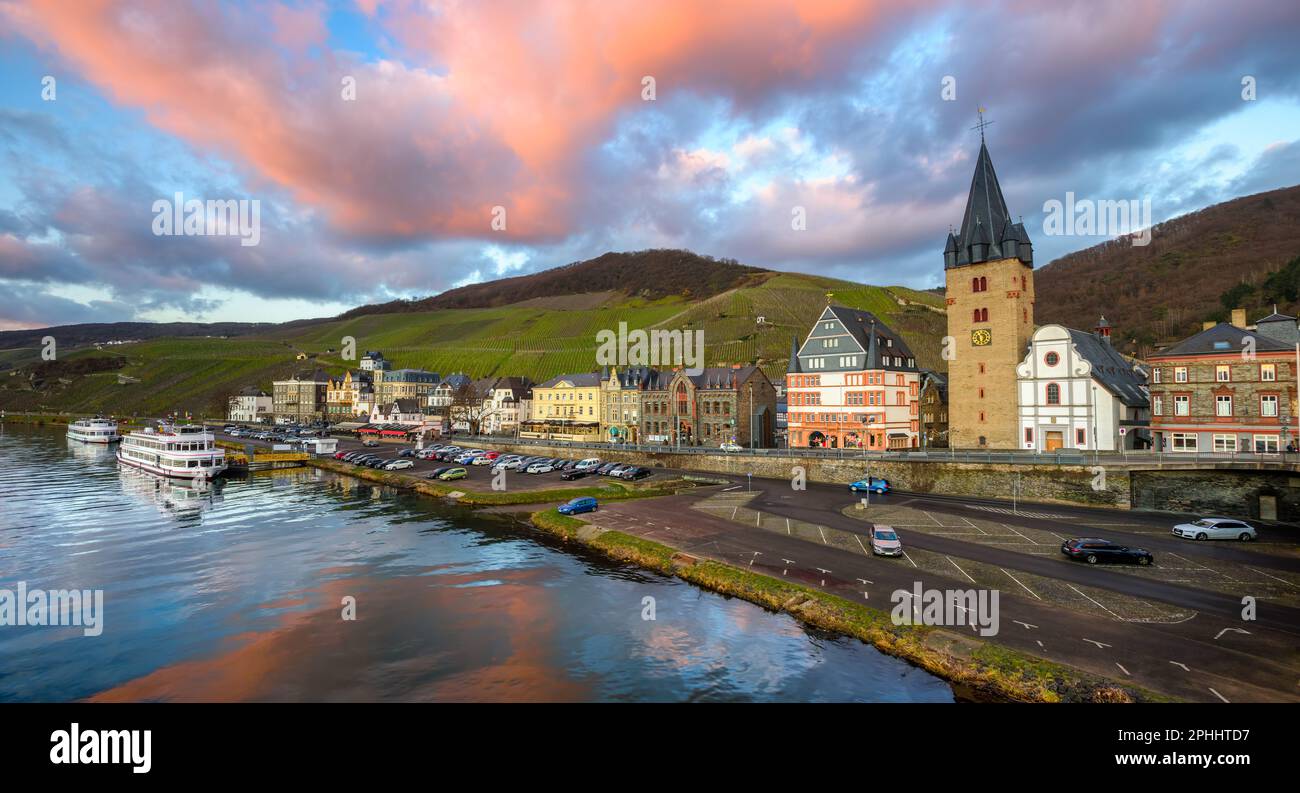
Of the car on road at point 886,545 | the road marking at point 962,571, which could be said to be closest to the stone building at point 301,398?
the car on road at point 886,545

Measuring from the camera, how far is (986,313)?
69562 mm

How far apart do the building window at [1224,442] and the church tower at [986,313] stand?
635 inches

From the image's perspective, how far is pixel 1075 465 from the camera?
53.7m

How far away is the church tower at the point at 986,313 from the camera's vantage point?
67625 millimetres

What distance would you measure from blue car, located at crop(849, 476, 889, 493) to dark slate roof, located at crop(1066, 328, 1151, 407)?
24712 mm

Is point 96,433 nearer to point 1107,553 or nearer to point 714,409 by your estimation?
point 714,409

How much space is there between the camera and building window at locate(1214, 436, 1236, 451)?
5453cm
